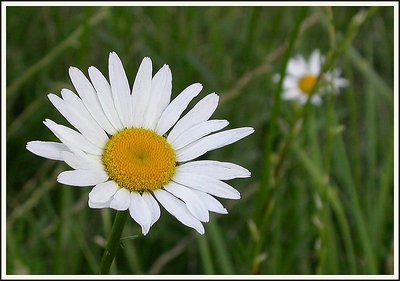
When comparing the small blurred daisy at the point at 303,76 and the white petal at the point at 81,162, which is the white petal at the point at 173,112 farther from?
the small blurred daisy at the point at 303,76

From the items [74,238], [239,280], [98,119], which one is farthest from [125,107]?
[74,238]

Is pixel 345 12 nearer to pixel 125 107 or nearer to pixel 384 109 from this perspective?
pixel 384 109

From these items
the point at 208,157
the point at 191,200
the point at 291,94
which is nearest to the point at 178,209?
the point at 191,200

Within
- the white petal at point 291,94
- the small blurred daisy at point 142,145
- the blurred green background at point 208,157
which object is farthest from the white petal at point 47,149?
the white petal at point 291,94

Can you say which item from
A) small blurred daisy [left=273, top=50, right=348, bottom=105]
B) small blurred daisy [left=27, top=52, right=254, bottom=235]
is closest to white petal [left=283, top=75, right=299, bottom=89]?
small blurred daisy [left=273, top=50, right=348, bottom=105]

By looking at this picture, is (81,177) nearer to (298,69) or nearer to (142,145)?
(142,145)
